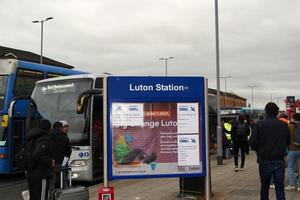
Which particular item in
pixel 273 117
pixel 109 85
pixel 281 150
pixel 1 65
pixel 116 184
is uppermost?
pixel 1 65

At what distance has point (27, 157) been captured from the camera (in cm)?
764

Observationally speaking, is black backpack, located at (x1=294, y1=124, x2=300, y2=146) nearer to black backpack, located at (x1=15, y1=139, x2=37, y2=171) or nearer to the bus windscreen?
black backpack, located at (x1=15, y1=139, x2=37, y2=171)

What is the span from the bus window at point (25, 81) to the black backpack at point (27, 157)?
8.09m

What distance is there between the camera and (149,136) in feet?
25.8

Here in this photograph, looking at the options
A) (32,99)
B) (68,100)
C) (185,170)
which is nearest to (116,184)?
(68,100)

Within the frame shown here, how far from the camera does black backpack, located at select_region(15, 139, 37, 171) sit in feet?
25.0

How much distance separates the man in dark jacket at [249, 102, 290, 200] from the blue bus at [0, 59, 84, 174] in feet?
29.0

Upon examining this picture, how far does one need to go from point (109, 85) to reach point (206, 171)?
82.8 inches

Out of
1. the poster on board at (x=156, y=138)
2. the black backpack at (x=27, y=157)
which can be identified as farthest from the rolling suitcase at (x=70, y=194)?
the poster on board at (x=156, y=138)

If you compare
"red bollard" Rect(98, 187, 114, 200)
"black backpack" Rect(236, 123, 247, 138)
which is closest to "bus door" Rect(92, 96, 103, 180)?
"black backpack" Rect(236, 123, 247, 138)

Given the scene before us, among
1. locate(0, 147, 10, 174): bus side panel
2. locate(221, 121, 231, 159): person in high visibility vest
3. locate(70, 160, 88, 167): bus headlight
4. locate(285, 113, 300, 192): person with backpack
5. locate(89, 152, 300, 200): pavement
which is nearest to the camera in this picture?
locate(89, 152, 300, 200): pavement

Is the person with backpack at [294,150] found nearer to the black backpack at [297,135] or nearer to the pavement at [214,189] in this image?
the black backpack at [297,135]

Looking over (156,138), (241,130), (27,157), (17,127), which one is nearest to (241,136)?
(241,130)

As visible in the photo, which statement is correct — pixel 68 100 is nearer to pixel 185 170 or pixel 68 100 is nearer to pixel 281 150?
pixel 185 170
